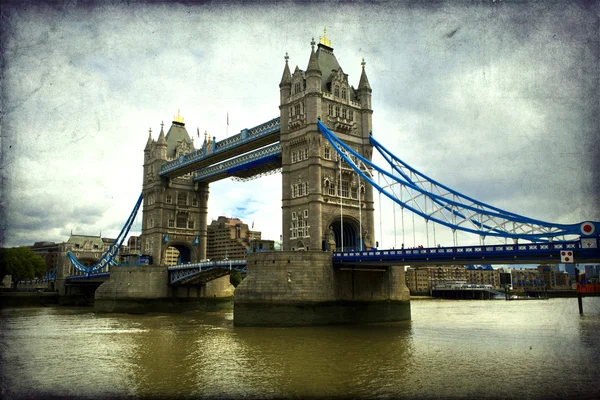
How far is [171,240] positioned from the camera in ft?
205

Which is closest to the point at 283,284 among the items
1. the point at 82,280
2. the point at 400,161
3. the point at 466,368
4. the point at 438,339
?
the point at 438,339

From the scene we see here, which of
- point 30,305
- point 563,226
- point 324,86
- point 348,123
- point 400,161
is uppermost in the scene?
point 324,86

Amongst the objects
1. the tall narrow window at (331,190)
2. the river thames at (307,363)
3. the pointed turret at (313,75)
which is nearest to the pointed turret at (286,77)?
the pointed turret at (313,75)

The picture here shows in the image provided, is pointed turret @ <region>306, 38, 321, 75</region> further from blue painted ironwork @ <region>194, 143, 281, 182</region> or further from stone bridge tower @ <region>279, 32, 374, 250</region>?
blue painted ironwork @ <region>194, 143, 281, 182</region>

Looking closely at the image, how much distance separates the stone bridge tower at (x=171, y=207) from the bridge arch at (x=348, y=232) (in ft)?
86.2

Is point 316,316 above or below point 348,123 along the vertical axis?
below

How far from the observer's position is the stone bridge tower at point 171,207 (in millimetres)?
62037

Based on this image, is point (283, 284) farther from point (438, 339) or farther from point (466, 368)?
point (466, 368)

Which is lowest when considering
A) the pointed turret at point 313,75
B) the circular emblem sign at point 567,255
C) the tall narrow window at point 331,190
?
the circular emblem sign at point 567,255

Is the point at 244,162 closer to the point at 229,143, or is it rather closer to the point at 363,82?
the point at 229,143

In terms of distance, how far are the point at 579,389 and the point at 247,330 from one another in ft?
71.4

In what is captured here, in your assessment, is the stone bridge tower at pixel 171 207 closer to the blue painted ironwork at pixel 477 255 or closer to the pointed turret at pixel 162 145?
the pointed turret at pixel 162 145

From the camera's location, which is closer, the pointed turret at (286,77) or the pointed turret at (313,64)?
the pointed turret at (313,64)

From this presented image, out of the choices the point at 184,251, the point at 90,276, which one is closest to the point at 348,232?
the point at 184,251
